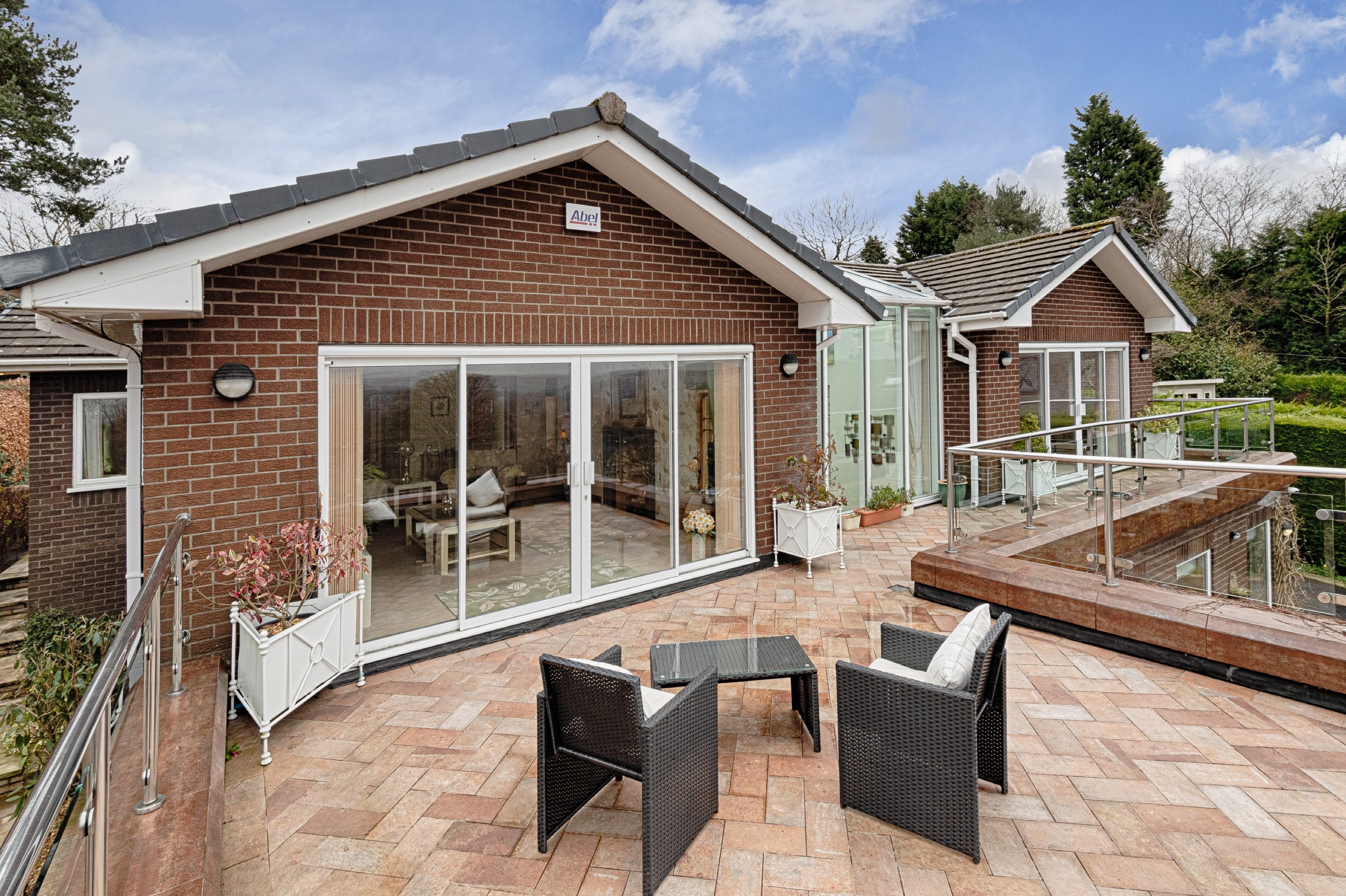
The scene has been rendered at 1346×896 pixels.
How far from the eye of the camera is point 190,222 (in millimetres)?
3980

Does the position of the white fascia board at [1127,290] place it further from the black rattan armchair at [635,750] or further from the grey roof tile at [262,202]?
the grey roof tile at [262,202]

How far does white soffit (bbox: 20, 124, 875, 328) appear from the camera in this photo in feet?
12.5

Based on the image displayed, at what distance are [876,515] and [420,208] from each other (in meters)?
7.42

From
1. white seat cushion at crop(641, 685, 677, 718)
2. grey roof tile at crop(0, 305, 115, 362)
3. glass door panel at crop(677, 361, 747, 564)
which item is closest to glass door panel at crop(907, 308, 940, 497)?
glass door panel at crop(677, 361, 747, 564)

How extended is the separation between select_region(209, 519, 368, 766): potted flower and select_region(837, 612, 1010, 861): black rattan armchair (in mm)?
3156

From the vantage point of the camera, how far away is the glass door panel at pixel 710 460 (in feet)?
23.5

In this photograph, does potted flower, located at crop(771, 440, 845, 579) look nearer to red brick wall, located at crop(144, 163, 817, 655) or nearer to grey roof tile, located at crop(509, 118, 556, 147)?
red brick wall, located at crop(144, 163, 817, 655)

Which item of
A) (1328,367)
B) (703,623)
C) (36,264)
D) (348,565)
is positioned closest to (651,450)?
(703,623)

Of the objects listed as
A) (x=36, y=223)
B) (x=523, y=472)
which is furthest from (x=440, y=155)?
(x=36, y=223)

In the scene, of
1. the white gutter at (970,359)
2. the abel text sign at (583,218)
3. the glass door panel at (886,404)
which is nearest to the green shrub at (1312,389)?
the white gutter at (970,359)

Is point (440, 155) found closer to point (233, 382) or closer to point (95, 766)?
point (233, 382)

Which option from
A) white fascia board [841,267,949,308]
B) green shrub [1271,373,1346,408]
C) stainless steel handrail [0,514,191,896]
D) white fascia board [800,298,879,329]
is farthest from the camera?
green shrub [1271,373,1346,408]

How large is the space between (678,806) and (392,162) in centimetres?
436

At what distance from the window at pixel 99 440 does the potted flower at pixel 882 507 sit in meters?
11.1
